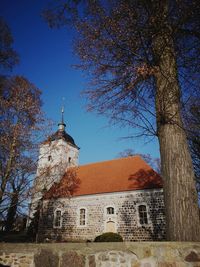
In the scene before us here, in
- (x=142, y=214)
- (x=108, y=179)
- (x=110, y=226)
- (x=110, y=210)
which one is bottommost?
(x=110, y=226)

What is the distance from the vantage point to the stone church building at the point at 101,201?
15281 mm

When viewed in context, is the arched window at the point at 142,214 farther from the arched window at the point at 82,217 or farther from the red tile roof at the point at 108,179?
the arched window at the point at 82,217

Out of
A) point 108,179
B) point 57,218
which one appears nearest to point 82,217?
point 57,218

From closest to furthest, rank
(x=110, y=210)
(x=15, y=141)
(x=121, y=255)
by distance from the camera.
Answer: (x=121, y=255) → (x=15, y=141) → (x=110, y=210)

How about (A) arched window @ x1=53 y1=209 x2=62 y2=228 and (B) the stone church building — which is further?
(A) arched window @ x1=53 y1=209 x2=62 y2=228

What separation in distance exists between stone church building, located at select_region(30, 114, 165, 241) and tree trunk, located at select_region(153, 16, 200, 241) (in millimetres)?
9387

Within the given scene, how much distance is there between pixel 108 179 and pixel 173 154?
16198mm

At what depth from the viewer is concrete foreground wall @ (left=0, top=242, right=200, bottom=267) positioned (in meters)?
2.48

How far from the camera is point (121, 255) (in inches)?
100.0

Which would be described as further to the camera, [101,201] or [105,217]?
[101,201]

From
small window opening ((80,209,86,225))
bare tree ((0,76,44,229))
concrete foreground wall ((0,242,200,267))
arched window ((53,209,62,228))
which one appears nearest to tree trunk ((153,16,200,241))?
concrete foreground wall ((0,242,200,267))

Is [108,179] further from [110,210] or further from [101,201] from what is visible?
[110,210]

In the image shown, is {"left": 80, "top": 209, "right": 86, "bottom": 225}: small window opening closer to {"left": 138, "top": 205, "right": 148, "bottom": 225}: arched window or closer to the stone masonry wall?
the stone masonry wall

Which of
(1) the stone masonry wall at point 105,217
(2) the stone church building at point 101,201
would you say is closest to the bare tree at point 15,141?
(2) the stone church building at point 101,201
